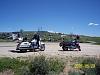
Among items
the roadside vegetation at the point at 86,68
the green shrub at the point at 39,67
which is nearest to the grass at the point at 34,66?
the green shrub at the point at 39,67

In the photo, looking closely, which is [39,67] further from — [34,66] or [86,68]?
[86,68]

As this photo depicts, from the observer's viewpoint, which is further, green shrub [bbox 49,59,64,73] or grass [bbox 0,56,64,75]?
green shrub [bbox 49,59,64,73]

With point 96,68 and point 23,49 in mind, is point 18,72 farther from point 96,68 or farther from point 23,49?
point 23,49

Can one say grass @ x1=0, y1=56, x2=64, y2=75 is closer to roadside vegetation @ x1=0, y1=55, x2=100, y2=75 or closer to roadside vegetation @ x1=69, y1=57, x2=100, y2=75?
roadside vegetation @ x1=0, y1=55, x2=100, y2=75

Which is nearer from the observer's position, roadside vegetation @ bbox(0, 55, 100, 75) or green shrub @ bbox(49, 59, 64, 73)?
roadside vegetation @ bbox(0, 55, 100, 75)

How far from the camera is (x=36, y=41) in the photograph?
31.0 m

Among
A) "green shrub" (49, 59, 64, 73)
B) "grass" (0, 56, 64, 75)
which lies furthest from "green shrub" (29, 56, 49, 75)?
"green shrub" (49, 59, 64, 73)

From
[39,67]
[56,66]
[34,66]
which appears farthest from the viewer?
[56,66]

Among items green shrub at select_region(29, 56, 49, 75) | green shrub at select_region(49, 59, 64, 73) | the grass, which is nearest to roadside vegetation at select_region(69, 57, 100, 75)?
green shrub at select_region(49, 59, 64, 73)

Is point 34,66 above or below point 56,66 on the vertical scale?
above

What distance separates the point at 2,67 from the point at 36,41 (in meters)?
13.0

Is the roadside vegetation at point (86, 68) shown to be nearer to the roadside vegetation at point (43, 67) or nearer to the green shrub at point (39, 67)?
the roadside vegetation at point (43, 67)

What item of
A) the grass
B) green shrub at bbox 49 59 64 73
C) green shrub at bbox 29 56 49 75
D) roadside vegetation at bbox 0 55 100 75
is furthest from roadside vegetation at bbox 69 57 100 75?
green shrub at bbox 29 56 49 75

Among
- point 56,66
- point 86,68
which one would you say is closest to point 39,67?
point 56,66
